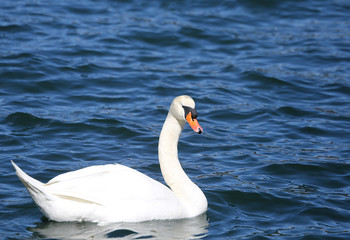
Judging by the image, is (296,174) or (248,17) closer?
(296,174)

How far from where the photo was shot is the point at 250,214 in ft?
22.6

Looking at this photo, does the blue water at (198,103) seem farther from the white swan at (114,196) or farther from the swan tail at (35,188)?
the swan tail at (35,188)

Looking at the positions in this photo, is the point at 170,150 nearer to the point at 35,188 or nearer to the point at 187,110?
the point at 187,110

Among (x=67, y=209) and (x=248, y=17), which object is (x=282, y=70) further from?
(x=67, y=209)

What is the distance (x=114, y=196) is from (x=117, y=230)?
33 centimetres

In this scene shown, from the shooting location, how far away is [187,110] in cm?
651

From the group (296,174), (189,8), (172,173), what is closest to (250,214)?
(172,173)

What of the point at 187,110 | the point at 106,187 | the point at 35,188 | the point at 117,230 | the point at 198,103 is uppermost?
the point at 187,110

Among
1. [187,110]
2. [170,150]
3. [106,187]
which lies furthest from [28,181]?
[187,110]

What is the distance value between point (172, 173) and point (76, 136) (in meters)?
2.64

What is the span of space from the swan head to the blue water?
3.34ft

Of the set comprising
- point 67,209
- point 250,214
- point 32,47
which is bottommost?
point 250,214

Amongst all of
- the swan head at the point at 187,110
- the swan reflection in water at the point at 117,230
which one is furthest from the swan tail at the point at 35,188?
the swan head at the point at 187,110

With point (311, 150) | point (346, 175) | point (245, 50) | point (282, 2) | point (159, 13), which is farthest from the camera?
point (282, 2)
